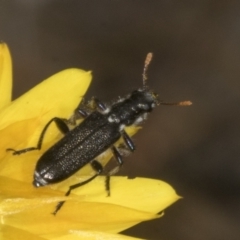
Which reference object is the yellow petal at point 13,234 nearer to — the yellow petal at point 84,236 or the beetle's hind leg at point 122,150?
the yellow petal at point 84,236

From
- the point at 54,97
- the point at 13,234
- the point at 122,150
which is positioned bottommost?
the point at 13,234

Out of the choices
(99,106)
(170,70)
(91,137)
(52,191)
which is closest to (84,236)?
(52,191)

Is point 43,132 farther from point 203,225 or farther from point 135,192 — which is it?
point 203,225

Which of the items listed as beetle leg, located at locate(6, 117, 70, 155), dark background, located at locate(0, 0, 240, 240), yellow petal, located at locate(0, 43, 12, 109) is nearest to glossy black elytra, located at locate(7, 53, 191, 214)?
beetle leg, located at locate(6, 117, 70, 155)

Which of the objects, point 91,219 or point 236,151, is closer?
point 91,219

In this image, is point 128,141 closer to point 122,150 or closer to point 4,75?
point 122,150

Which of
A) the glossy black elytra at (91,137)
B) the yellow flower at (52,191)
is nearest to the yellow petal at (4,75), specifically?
the yellow flower at (52,191)

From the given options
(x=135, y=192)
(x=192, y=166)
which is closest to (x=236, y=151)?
(x=192, y=166)
